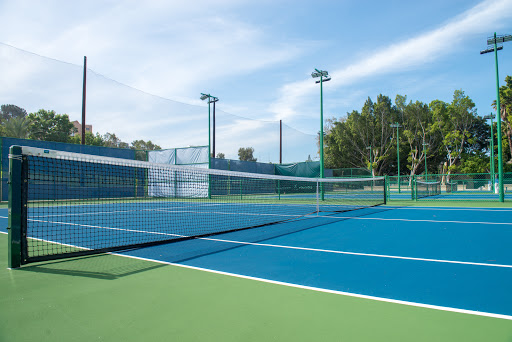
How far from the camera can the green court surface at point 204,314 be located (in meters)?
2.47

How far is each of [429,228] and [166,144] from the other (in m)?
28.0

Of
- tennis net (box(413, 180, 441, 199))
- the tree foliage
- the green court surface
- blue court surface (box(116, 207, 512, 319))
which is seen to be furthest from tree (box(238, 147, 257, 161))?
the green court surface

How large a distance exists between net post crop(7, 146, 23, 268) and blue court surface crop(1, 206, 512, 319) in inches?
59.9

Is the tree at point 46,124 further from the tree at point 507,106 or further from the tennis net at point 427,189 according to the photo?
the tree at point 507,106

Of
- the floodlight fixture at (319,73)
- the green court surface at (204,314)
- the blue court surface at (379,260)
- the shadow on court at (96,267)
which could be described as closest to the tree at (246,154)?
the floodlight fixture at (319,73)

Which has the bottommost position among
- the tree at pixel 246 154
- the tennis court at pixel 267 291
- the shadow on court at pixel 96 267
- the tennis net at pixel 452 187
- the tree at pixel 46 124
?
the shadow on court at pixel 96 267

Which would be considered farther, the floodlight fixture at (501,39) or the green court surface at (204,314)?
the floodlight fixture at (501,39)

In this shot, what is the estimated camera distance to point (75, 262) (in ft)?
15.9

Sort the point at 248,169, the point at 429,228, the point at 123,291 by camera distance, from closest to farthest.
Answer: the point at 123,291
the point at 429,228
the point at 248,169

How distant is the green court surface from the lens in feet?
8.10

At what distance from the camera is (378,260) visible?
474cm

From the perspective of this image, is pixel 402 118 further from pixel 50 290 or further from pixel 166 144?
pixel 50 290

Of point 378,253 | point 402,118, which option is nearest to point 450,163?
point 402,118

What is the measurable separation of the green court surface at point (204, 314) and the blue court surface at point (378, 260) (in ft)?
1.08
